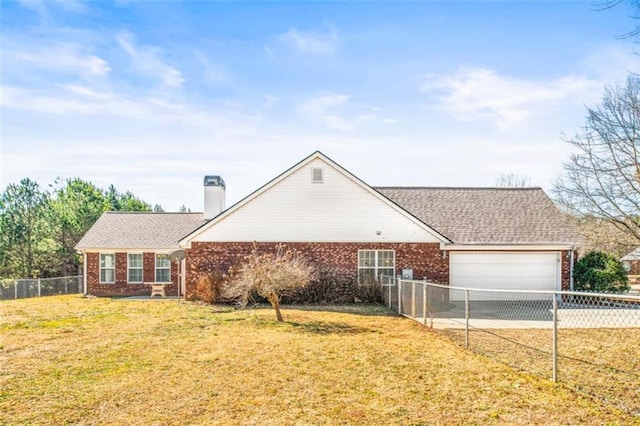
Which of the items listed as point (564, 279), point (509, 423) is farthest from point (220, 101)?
point (564, 279)

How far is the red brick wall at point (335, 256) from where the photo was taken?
1972cm

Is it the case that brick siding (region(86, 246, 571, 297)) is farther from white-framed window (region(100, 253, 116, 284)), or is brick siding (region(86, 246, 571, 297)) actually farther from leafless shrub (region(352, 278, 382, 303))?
white-framed window (region(100, 253, 116, 284))

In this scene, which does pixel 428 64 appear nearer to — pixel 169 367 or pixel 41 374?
pixel 169 367

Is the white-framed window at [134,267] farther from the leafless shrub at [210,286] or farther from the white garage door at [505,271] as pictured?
the white garage door at [505,271]

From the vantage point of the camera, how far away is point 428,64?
12.4m

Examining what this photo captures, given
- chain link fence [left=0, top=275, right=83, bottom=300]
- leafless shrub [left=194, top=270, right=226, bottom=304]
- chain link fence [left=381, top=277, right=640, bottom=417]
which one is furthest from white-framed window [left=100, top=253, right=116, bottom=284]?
chain link fence [left=381, top=277, right=640, bottom=417]

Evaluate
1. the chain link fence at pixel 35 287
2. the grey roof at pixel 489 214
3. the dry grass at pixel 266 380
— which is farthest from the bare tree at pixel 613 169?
the chain link fence at pixel 35 287

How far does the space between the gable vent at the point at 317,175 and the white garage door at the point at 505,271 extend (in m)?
6.53

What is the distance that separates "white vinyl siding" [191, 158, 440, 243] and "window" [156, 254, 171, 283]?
5.86 meters

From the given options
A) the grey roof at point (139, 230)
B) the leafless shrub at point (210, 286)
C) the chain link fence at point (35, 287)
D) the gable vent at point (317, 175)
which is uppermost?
the gable vent at point (317, 175)

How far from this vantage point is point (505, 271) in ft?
65.2

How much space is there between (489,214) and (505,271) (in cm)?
312

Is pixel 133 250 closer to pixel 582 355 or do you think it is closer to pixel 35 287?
pixel 35 287

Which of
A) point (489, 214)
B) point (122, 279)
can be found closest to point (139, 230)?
point (122, 279)
